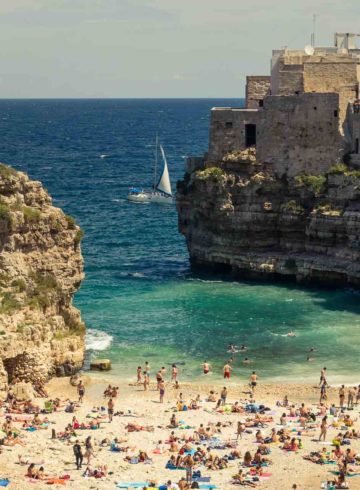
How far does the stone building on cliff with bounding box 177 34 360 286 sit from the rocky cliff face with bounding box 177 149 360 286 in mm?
69

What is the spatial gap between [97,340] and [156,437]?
15.2 metres

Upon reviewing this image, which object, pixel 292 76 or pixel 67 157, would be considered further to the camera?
pixel 67 157

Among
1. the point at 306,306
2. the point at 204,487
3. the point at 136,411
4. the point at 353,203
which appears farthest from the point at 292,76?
the point at 204,487

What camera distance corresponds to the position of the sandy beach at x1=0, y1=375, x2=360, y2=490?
39.2 m

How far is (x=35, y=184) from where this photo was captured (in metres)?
51.3

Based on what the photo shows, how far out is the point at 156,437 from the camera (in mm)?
44375

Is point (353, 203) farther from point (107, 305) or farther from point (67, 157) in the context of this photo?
point (67, 157)

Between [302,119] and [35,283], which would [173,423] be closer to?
[35,283]

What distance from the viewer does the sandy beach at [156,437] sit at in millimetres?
39250

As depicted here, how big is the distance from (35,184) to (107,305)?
17.0 metres

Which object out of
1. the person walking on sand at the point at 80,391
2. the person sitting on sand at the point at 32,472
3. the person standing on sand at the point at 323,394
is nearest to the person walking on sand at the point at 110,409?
the person walking on sand at the point at 80,391

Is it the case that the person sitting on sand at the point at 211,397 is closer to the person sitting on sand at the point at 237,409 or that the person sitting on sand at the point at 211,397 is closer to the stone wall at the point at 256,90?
the person sitting on sand at the point at 237,409

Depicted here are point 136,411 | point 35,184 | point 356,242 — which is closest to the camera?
point 136,411

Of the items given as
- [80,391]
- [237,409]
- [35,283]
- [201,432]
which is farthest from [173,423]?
[35,283]
